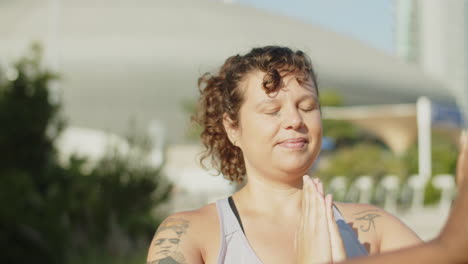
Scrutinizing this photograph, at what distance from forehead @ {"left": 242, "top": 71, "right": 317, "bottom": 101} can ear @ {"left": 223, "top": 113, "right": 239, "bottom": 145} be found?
0.52ft

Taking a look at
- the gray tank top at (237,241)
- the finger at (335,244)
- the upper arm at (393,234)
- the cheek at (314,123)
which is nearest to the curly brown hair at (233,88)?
the cheek at (314,123)

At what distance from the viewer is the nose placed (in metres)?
1.87

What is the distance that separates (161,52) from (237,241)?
5054 cm

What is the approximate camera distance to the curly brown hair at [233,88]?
1979mm

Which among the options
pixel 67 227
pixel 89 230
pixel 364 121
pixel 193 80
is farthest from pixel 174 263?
pixel 193 80

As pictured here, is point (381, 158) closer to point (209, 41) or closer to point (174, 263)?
point (174, 263)

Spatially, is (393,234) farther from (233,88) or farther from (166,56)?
(166,56)

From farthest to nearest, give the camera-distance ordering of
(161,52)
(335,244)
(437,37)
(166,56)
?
(437,37)
(161,52)
(166,56)
(335,244)

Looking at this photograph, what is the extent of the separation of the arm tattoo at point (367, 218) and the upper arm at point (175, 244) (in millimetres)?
520

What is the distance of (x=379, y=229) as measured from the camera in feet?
6.54

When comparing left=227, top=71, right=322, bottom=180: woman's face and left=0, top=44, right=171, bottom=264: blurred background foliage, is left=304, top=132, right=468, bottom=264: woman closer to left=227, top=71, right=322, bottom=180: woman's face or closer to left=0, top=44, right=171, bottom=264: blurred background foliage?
left=227, top=71, right=322, bottom=180: woman's face

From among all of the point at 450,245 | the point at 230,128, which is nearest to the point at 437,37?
the point at 230,128

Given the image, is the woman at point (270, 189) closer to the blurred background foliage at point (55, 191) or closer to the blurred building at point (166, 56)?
the blurred background foliage at point (55, 191)

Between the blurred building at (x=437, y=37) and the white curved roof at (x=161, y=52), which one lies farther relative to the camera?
the blurred building at (x=437, y=37)
